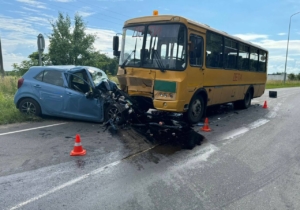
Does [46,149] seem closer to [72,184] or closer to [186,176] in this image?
[72,184]

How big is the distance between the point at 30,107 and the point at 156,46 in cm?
439

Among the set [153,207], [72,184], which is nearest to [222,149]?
[153,207]

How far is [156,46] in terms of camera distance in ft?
24.4

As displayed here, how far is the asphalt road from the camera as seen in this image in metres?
3.54

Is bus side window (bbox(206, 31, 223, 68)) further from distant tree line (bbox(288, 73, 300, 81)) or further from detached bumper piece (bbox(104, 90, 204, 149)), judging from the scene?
distant tree line (bbox(288, 73, 300, 81))

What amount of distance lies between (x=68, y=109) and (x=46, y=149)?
2.52 meters

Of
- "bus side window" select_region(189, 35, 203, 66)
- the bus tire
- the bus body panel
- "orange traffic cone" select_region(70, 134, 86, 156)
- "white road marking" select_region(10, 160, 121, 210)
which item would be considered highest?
"bus side window" select_region(189, 35, 203, 66)

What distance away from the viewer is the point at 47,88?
8070 mm

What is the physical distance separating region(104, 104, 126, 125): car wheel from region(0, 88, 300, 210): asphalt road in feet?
1.91

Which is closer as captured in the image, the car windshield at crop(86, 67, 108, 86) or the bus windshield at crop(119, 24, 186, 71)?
the bus windshield at crop(119, 24, 186, 71)

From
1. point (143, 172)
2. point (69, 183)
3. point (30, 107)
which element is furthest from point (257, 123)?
point (30, 107)

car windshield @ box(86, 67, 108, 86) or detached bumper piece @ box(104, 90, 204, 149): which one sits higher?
car windshield @ box(86, 67, 108, 86)

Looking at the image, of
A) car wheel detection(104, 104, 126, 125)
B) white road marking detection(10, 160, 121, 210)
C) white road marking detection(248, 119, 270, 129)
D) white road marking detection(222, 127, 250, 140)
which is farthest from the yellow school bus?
white road marking detection(10, 160, 121, 210)

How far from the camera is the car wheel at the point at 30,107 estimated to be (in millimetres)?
8266
